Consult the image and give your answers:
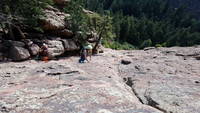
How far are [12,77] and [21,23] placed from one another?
12.6m

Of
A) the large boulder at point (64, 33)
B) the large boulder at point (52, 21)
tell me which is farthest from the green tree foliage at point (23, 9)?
the large boulder at point (64, 33)

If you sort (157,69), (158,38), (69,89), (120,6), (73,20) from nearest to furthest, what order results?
(69,89) < (157,69) < (73,20) < (158,38) < (120,6)

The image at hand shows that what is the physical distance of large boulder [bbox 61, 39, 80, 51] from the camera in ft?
83.3

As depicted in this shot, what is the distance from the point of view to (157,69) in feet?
54.0

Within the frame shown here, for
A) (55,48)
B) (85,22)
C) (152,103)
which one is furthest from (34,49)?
(152,103)

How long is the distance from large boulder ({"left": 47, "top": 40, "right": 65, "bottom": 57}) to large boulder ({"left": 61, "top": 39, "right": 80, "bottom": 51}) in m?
0.86

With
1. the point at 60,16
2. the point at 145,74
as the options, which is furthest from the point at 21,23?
the point at 145,74

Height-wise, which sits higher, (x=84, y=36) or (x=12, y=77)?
(x=84, y=36)

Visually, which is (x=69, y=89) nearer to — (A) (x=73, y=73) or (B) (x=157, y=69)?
(A) (x=73, y=73)

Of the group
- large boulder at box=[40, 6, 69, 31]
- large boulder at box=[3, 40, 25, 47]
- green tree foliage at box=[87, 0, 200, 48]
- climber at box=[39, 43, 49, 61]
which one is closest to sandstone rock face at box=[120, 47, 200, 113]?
climber at box=[39, 43, 49, 61]

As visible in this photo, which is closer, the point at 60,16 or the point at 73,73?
the point at 73,73

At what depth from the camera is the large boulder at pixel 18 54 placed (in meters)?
19.5

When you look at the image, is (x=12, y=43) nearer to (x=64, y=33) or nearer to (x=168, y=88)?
(x=64, y=33)

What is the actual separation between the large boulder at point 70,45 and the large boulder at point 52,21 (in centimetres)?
189
